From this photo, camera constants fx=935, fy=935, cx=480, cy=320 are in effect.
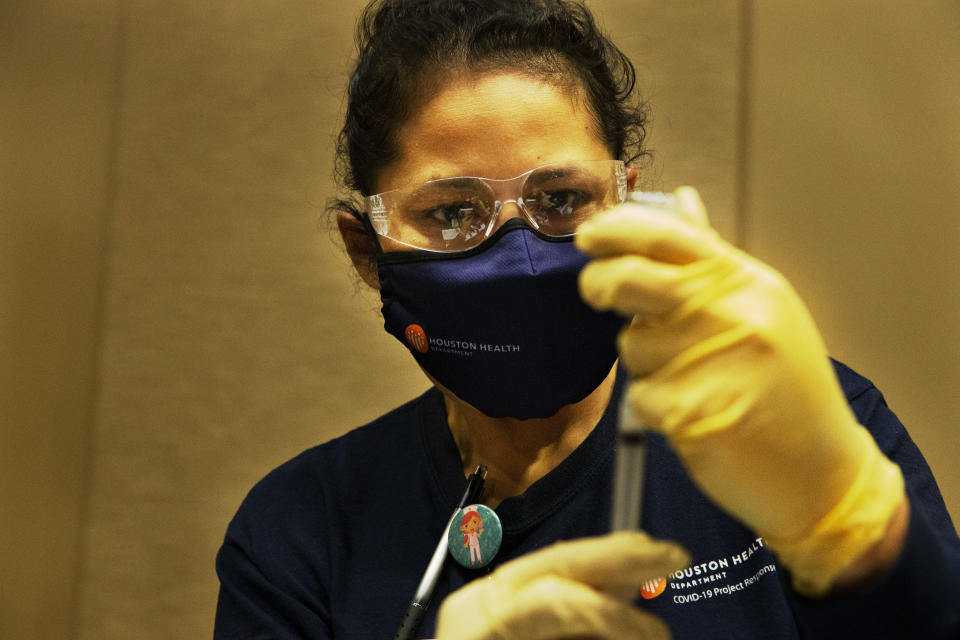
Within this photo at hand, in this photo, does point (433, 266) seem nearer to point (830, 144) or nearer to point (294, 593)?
point (294, 593)

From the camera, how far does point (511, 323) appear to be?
1.05 metres

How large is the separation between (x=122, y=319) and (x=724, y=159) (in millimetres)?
1410

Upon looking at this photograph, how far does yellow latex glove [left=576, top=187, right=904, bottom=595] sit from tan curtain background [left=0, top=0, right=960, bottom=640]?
1.32 m

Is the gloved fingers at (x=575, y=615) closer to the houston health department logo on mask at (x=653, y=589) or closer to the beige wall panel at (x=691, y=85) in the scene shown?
the houston health department logo on mask at (x=653, y=589)

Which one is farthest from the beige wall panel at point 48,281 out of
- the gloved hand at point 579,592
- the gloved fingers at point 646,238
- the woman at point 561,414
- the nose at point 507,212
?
the gloved fingers at point 646,238

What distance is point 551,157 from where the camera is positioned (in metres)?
1.12

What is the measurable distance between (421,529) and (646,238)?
0.68m

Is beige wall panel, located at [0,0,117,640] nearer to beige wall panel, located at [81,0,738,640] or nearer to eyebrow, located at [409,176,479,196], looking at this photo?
beige wall panel, located at [81,0,738,640]

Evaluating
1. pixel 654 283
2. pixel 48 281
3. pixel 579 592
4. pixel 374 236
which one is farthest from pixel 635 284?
pixel 48 281

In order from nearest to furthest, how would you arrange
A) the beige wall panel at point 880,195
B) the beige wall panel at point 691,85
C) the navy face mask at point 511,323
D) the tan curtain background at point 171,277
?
the navy face mask at point 511,323, the beige wall panel at point 880,195, the beige wall panel at point 691,85, the tan curtain background at point 171,277

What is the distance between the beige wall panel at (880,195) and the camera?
1.80 m

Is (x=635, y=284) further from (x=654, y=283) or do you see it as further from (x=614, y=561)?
(x=614, y=561)

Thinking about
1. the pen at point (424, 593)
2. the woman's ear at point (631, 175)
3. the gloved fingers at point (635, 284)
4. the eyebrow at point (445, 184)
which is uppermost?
the woman's ear at point (631, 175)

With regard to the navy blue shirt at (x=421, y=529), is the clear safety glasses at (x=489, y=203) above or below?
above
